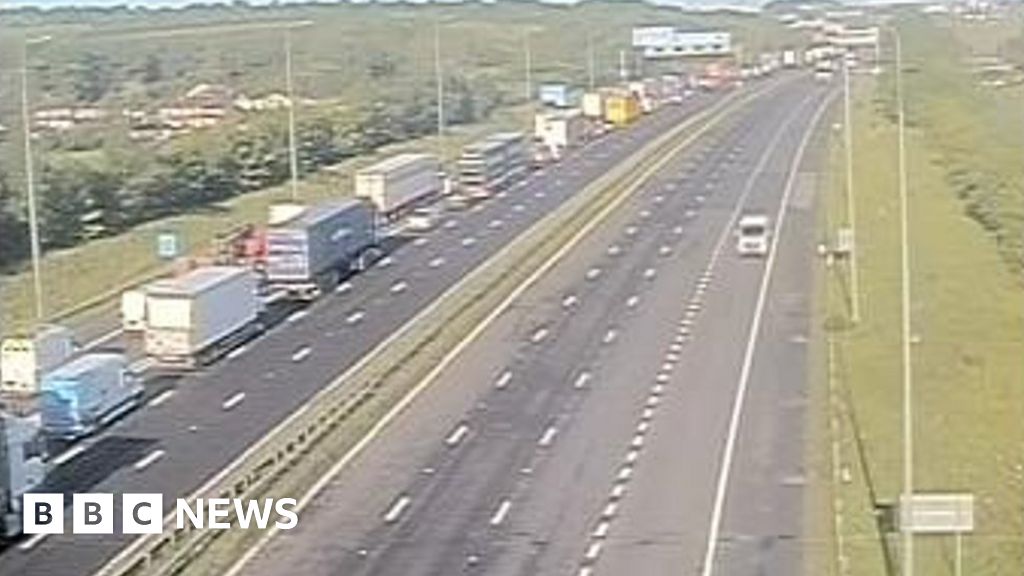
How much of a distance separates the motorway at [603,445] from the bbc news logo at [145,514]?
777 mm

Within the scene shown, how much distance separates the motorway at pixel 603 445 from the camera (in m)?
38.1

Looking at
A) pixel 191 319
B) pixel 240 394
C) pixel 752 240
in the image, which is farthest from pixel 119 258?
pixel 240 394

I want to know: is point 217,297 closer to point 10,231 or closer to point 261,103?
point 10,231

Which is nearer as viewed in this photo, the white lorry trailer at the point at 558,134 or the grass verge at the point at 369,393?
the grass verge at the point at 369,393

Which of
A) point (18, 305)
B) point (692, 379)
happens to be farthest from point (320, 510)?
point (18, 305)

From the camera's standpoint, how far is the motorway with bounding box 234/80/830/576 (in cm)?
3812

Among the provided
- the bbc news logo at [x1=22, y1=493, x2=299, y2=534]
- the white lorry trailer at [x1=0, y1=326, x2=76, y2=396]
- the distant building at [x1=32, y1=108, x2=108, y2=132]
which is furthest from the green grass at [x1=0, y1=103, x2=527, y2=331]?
the distant building at [x1=32, y1=108, x2=108, y2=132]

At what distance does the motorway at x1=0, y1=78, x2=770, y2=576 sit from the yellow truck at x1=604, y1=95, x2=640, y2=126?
2695 inches

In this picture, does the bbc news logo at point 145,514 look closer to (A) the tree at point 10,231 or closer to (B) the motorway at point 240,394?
(B) the motorway at point 240,394

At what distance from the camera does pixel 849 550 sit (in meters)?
38.0

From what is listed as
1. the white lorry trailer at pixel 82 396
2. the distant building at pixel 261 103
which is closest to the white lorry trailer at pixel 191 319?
the white lorry trailer at pixel 82 396

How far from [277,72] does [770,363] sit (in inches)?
5504

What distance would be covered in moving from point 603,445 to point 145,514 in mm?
11005

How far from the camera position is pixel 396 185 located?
96.8 m
